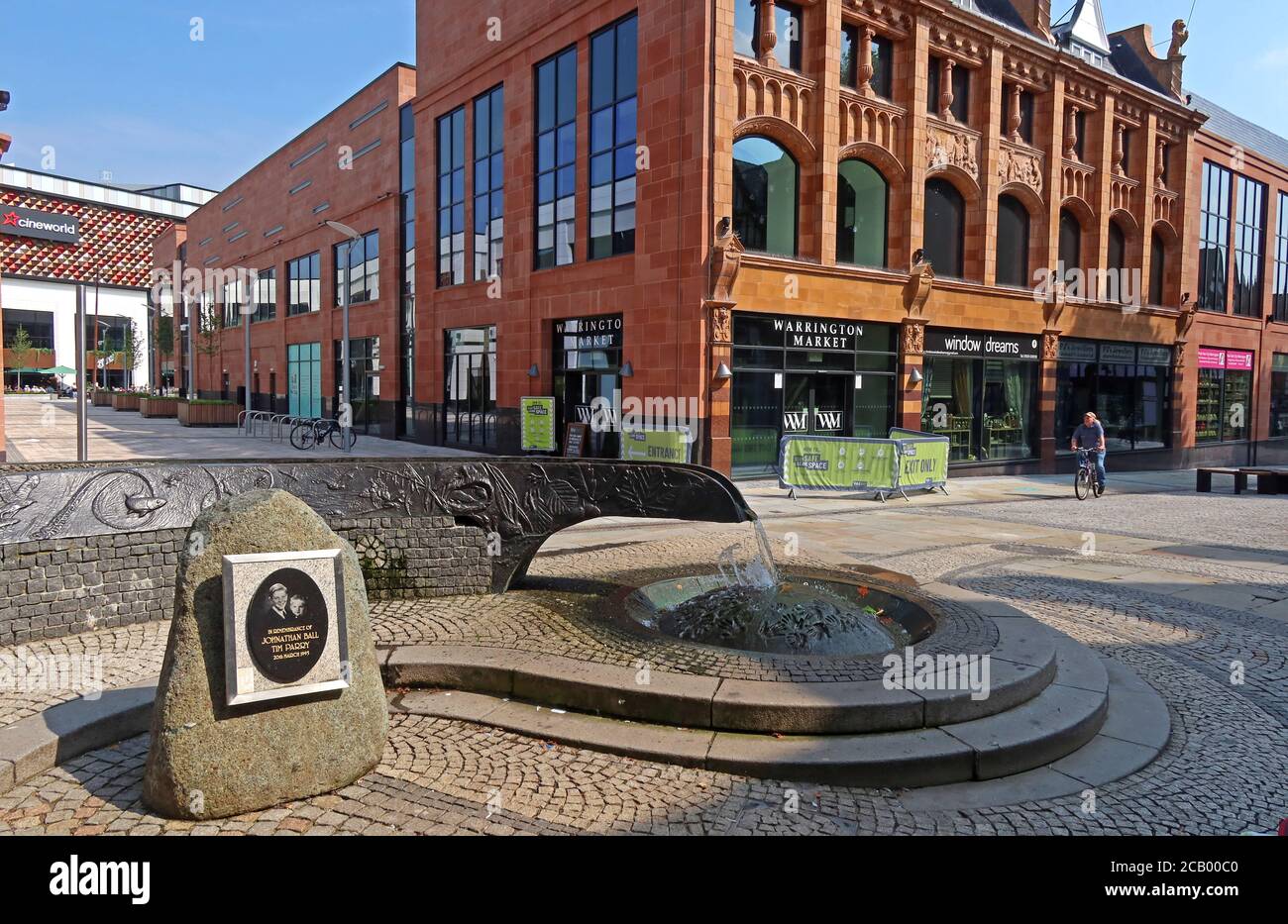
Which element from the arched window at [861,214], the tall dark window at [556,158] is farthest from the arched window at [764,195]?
the tall dark window at [556,158]

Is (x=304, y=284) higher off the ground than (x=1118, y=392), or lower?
higher

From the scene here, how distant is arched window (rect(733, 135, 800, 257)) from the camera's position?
18.8m

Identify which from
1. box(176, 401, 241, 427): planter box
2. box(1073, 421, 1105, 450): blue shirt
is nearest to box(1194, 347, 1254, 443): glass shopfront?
box(1073, 421, 1105, 450): blue shirt

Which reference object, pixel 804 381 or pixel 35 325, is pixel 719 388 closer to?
pixel 804 381

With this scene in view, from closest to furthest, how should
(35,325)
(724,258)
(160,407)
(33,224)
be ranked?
(33,224)
(724,258)
(160,407)
(35,325)

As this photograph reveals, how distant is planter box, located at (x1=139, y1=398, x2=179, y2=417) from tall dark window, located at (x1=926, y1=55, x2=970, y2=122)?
135ft

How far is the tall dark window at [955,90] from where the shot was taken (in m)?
22.3

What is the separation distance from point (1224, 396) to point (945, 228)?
736 inches

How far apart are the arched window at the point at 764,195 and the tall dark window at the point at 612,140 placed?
102 inches

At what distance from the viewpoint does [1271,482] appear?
20.2 meters

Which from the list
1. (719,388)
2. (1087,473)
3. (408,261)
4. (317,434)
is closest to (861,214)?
(719,388)

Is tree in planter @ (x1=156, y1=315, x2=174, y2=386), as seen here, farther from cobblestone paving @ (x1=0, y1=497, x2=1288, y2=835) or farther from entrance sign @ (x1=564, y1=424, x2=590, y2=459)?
cobblestone paving @ (x1=0, y1=497, x2=1288, y2=835)

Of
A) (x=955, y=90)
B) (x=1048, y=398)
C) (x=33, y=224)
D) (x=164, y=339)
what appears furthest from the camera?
(x=164, y=339)

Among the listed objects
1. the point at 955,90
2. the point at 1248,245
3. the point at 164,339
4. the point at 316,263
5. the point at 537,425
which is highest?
A: the point at 955,90
